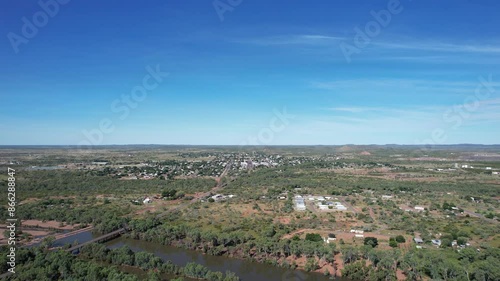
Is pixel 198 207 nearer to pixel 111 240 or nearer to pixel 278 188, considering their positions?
pixel 111 240

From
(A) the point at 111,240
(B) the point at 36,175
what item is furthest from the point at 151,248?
(B) the point at 36,175

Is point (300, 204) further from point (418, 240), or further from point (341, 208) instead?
point (418, 240)

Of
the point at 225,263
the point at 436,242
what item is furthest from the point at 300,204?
the point at 225,263

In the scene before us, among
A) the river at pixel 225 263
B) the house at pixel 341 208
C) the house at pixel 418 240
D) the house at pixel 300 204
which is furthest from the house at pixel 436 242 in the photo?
the house at pixel 300 204

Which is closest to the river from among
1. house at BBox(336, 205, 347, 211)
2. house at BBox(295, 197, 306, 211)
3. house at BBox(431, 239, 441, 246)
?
house at BBox(431, 239, 441, 246)

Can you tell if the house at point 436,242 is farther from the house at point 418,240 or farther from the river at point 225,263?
the river at point 225,263

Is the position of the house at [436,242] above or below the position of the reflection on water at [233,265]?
above

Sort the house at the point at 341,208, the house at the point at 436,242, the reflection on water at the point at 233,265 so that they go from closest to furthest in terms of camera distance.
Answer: the reflection on water at the point at 233,265, the house at the point at 436,242, the house at the point at 341,208

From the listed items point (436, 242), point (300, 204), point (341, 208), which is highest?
point (300, 204)

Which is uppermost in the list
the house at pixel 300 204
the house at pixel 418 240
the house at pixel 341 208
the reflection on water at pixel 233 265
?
the house at pixel 300 204

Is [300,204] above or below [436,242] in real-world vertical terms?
above

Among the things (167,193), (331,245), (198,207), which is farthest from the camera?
(167,193)
